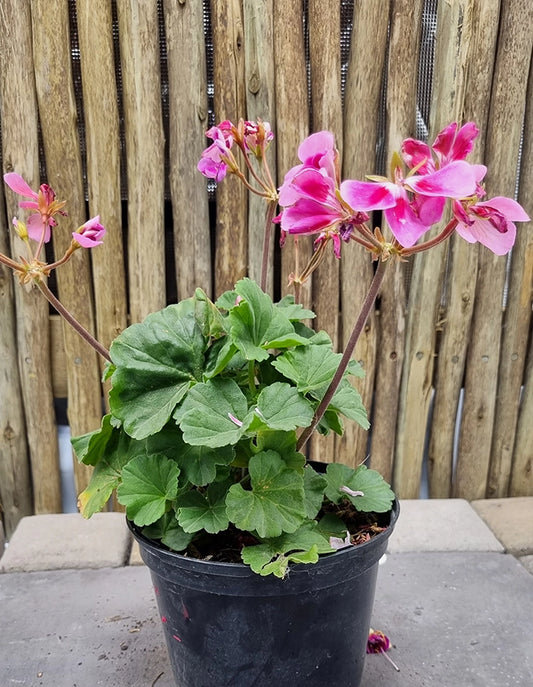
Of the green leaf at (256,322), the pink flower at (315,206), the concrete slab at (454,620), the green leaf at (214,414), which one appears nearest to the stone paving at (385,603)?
the concrete slab at (454,620)

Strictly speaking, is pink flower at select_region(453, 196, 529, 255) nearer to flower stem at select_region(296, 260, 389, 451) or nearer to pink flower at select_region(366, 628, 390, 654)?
flower stem at select_region(296, 260, 389, 451)

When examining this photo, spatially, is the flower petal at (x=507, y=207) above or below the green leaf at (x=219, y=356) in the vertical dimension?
above

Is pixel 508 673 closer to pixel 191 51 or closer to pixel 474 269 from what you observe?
pixel 474 269

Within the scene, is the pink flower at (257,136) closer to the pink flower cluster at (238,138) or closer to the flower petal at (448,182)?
the pink flower cluster at (238,138)

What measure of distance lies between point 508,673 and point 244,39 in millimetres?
1618

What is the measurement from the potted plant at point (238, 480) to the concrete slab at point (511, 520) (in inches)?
32.4

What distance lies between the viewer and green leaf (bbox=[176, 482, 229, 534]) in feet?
3.18

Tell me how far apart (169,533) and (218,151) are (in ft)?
2.13

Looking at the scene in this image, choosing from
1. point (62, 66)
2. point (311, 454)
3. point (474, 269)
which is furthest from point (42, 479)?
point (474, 269)

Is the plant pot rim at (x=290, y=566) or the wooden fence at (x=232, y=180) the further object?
the wooden fence at (x=232, y=180)

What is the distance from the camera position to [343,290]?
1.87 metres

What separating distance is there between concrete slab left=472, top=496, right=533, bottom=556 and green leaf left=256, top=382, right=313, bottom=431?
1146 mm

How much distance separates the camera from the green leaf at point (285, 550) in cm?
92

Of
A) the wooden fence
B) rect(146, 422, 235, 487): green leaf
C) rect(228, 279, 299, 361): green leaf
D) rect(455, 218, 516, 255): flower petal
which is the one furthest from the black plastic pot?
the wooden fence
